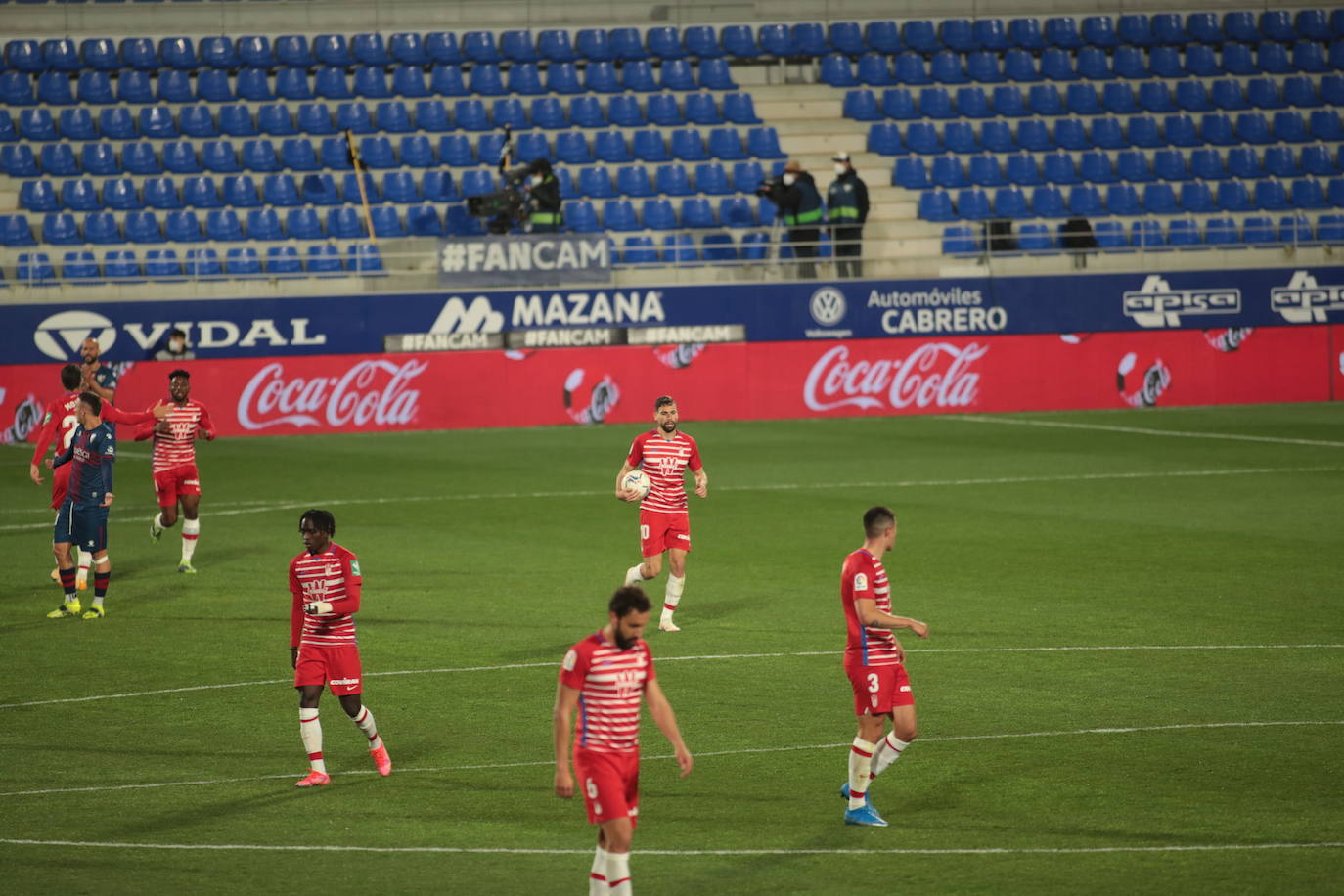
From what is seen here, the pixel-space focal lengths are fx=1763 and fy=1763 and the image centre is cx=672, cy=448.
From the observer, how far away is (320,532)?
35.4 ft

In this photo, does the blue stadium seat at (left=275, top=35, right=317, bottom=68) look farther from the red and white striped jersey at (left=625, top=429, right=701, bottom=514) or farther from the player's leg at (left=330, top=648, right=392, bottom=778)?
the player's leg at (left=330, top=648, right=392, bottom=778)

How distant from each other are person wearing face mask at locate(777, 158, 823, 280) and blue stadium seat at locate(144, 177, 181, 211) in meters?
13.1

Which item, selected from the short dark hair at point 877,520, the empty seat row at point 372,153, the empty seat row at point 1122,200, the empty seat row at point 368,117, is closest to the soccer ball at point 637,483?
the short dark hair at point 877,520

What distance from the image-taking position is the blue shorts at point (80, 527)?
17.2 m

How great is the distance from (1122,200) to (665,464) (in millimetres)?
27715

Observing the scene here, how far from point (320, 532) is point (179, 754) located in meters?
2.24

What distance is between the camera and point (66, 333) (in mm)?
33594

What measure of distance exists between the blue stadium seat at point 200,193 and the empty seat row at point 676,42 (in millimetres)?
4036

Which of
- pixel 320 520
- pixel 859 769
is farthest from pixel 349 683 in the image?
pixel 859 769

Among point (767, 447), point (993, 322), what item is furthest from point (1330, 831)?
point (993, 322)

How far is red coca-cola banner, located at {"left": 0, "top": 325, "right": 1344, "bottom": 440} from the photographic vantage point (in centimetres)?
3472

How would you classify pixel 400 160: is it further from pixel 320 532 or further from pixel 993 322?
pixel 320 532

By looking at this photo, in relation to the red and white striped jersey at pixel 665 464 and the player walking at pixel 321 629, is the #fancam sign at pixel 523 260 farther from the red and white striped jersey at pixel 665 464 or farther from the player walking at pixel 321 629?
the player walking at pixel 321 629

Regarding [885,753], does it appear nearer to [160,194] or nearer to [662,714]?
[662,714]
